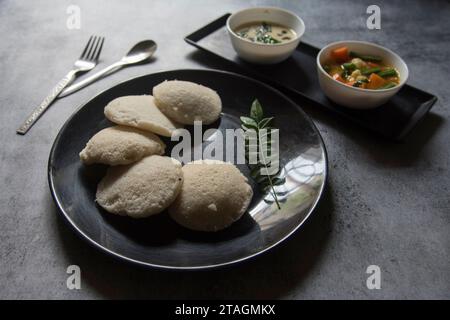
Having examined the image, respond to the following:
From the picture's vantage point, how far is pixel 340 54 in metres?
1.53

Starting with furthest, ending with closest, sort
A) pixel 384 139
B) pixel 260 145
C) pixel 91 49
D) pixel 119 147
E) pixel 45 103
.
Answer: pixel 91 49 < pixel 45 103 < pixel 384 139 < pixel 260 145 < pixel 119 147

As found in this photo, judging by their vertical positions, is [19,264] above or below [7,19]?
below

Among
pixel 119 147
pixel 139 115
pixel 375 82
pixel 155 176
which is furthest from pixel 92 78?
pixel 375 82

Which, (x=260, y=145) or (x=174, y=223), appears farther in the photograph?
(x=260, y=145)

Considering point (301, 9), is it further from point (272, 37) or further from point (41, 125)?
point (41, 125)

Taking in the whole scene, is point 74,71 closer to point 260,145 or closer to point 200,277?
point 260,145

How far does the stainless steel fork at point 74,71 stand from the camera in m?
1.42

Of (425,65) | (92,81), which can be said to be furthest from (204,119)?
(425,65)

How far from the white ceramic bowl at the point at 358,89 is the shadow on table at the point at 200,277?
60 cm

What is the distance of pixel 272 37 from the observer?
1688 millimetres

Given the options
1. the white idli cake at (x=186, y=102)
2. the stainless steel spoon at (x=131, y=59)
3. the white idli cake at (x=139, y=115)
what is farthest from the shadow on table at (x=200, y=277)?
the stainless steel spoon at (x=131, y=59)

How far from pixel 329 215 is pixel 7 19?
6.16 feet

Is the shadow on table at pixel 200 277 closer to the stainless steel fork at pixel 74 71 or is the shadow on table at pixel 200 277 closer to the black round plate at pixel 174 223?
the black round plate at pixel 174 223

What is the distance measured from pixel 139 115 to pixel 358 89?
0.76 metres
